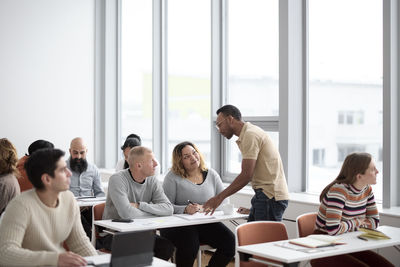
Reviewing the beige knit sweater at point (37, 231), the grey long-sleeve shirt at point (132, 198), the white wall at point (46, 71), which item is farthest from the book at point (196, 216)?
the white wall at point (46, 71)

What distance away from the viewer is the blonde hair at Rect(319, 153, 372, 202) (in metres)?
3.91

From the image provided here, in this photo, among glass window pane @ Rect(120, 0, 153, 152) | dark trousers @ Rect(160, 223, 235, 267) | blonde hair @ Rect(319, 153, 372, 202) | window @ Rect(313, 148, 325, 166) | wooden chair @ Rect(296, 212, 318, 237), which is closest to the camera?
blonde hair @ Rect(319, 153, 372, 202)

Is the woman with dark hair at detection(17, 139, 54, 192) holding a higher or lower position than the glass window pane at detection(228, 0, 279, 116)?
lower

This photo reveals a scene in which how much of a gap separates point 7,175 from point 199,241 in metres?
1.73

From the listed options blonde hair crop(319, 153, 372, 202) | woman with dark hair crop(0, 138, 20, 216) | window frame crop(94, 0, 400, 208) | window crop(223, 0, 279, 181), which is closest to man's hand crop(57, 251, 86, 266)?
blonde hair crop(319, 153, 372, 202)

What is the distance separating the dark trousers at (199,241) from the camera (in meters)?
4.69

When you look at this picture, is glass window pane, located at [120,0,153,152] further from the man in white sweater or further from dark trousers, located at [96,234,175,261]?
the man in white sweater

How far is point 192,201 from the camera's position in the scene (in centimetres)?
496

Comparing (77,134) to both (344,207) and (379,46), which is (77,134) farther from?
(344,207)

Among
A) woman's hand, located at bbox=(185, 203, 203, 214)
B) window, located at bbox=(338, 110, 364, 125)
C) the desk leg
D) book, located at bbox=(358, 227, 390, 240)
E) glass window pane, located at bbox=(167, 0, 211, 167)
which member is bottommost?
the desk leg

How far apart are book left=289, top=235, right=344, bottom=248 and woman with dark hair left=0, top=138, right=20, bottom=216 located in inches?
95.2

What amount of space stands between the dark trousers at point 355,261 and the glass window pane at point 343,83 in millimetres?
1398

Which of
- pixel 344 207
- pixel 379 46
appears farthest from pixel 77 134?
pixel 344 207

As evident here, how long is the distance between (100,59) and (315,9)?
4.48 metres
